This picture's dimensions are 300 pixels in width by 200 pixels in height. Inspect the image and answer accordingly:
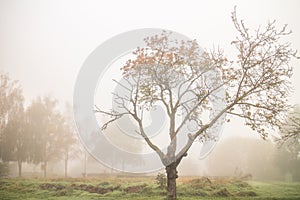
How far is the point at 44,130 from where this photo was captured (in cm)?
3938

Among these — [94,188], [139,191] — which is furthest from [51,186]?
[139,191]

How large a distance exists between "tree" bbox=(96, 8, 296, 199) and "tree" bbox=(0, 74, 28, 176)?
2501 centimetres

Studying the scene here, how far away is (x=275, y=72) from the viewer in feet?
53.4

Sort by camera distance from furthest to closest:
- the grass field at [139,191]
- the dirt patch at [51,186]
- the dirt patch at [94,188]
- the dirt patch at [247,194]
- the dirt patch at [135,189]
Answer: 1. the dirt patch at [51,186]
2. the dirt patch at [94,188]
3. the dirt patch at [135,189]
4. the dirt patch at [247,194]
5. the grass field at [139,191]

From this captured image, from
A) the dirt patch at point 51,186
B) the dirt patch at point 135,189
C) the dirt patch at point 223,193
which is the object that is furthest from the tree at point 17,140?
the dirt patch at point 223,193

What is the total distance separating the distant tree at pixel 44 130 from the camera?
38463mm

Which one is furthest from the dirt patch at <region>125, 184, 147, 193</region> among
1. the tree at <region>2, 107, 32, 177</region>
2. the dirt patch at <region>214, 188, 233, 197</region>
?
the tree at <region>2, 107, 32, 177</region>

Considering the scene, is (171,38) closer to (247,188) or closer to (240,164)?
(247,188)

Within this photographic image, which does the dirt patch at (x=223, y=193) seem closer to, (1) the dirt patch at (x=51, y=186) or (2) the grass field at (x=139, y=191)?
(2) the grass field at (x=139, y=191)

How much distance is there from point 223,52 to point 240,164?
21468 mm

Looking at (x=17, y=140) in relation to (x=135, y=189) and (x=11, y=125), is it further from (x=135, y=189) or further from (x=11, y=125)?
(x=135, y=189)

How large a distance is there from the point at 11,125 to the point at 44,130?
4.35 m

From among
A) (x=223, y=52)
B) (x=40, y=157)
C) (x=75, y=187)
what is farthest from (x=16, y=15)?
(x=223, y=52)

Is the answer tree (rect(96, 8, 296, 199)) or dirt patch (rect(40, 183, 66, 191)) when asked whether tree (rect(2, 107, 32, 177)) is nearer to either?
dirt patch (rect(40, 183, 66, 191))
